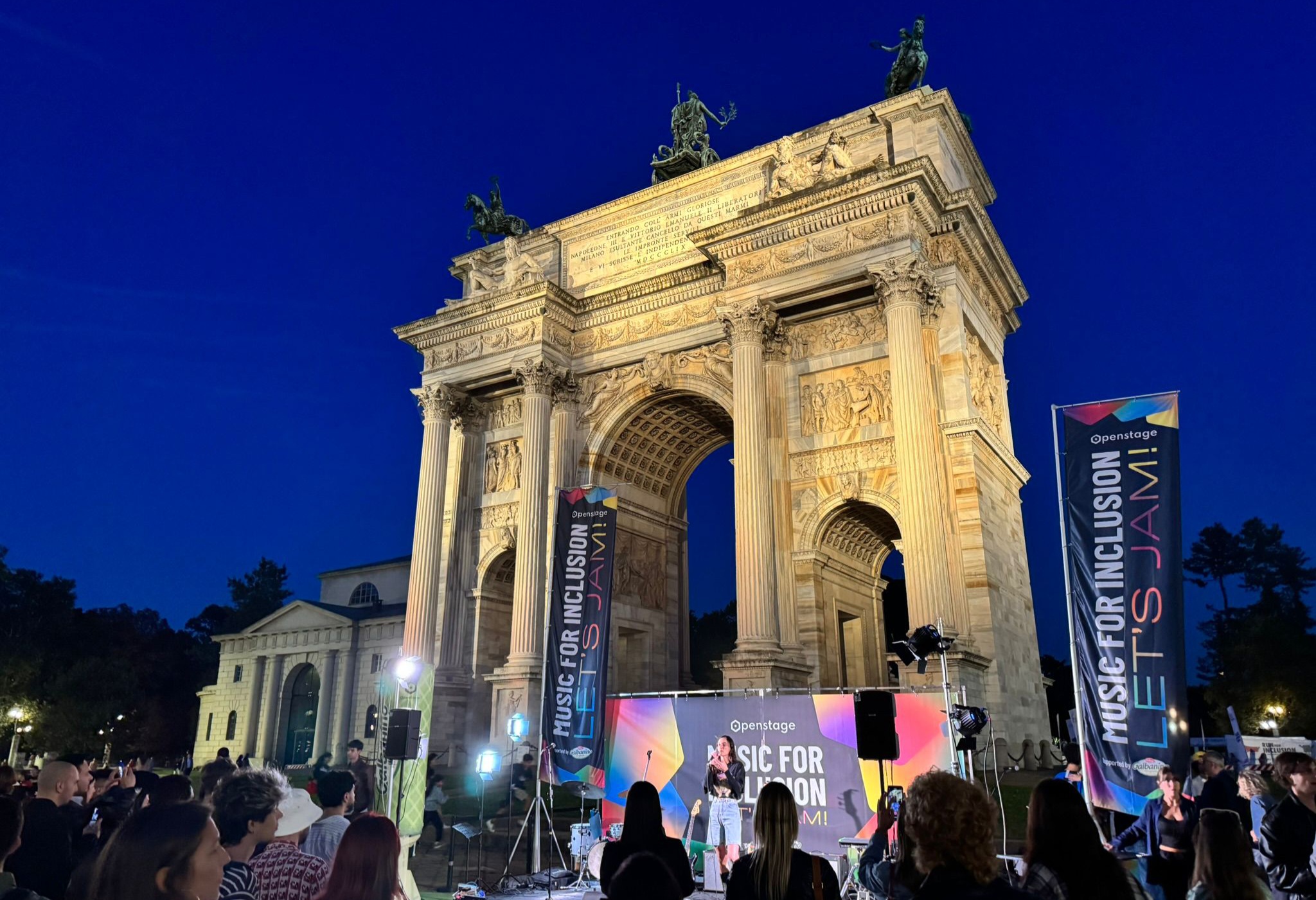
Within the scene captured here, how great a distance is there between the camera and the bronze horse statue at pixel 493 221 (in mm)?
34156

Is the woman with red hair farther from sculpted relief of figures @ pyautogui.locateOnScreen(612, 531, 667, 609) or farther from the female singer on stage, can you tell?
sculpted relief of figures @ pyautogui.locateOnScreen(612, 531, 667, 609)

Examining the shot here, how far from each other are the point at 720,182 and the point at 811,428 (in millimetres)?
10138

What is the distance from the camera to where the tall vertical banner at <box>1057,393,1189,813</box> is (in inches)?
374

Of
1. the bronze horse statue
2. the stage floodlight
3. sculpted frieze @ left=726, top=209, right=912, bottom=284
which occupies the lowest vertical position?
the stage floodlight

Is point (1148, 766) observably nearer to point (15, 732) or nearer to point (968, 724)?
point (968, 724)

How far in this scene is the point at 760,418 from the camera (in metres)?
23.7

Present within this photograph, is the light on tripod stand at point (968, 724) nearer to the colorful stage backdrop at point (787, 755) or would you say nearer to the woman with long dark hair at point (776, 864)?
the colorful stage backdrop at point (787, 755)


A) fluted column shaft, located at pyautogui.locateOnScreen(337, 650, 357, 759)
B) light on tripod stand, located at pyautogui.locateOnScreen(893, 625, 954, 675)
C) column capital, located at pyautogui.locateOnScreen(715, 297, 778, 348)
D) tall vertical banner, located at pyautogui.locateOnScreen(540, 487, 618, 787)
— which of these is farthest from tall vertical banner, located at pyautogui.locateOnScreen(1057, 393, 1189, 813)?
fluted column shaft, located at pyautogui.locateOnScreen(337, 650, 357, 759)

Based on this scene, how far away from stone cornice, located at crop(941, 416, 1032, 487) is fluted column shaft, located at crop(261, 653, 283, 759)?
3933 cm

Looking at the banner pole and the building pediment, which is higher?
the building pediment

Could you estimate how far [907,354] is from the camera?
21703mm

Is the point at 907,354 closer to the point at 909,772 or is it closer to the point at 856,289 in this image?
the point at 856,289

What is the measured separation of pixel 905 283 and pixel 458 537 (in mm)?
17047

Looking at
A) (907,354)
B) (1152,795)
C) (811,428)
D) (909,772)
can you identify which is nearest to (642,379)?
(811,428)
